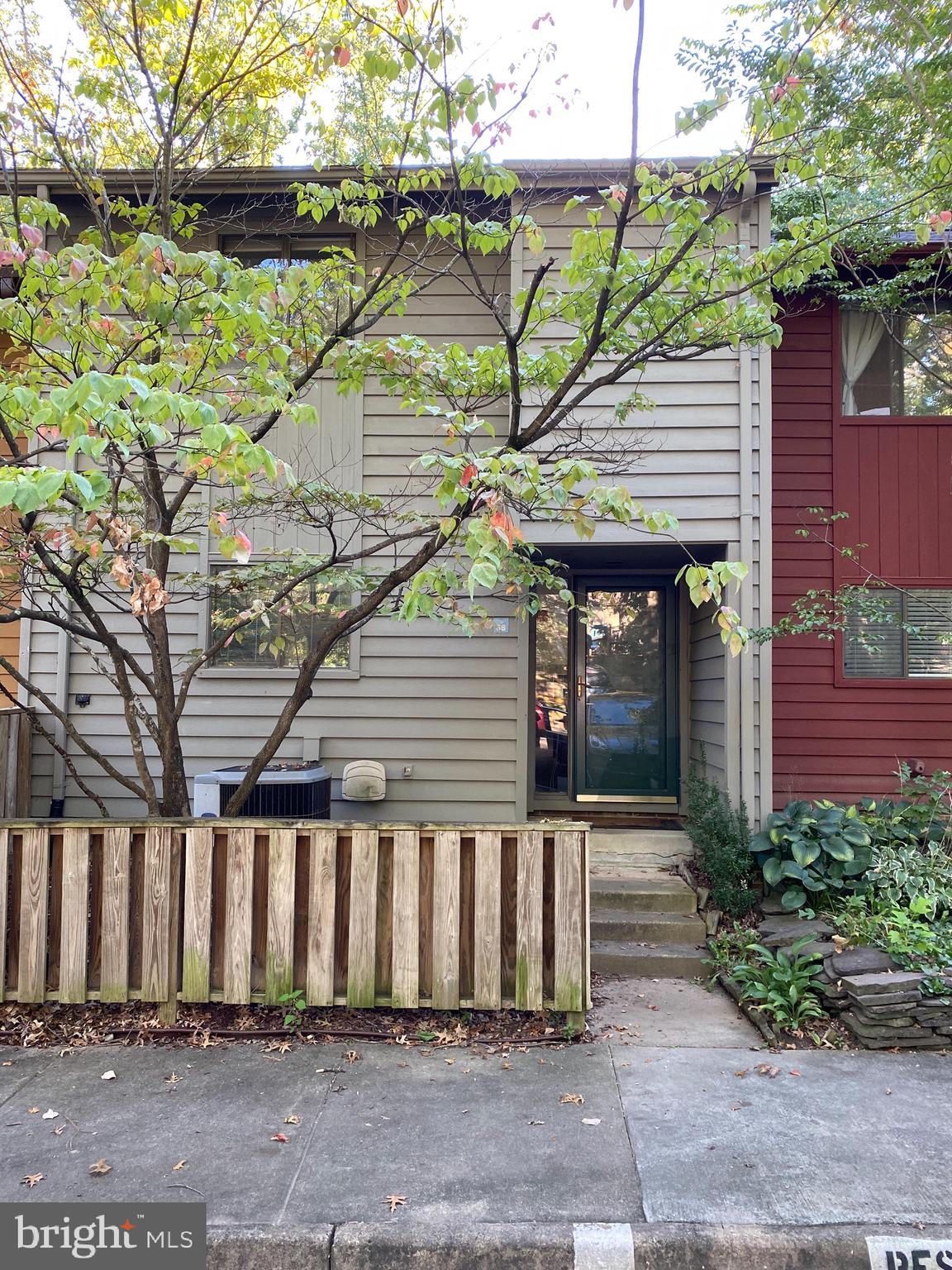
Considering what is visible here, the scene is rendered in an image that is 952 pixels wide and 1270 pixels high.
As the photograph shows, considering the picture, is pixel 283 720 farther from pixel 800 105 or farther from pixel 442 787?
pixel 800 105

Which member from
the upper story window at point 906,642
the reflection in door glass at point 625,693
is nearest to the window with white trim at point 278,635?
the reflection in door glass at point 625,693

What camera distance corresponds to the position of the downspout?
5.98m

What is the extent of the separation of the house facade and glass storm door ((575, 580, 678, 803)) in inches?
16.1

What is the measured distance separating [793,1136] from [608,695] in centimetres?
464

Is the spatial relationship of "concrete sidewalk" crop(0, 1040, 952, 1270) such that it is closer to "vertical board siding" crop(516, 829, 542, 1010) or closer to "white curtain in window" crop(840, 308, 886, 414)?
"vertical board siding" crop(516, 829, 542, 1010)

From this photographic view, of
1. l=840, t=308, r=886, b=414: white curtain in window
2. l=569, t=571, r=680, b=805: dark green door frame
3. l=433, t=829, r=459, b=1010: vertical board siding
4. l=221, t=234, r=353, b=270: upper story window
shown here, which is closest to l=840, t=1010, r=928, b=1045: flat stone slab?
l=433, t=829, r=459, b=1010: vertical board siding

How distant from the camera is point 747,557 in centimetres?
607

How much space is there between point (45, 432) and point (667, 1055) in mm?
4119

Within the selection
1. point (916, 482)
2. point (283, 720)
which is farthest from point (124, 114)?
point (916, 482)

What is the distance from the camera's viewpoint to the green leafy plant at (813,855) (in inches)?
211

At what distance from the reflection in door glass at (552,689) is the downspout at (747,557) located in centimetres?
200

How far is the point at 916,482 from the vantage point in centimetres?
720

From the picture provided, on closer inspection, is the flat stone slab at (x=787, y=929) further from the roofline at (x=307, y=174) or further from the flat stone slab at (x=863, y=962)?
the roofline at (x=307, y=174)

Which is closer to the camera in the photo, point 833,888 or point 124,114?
point 833,888
